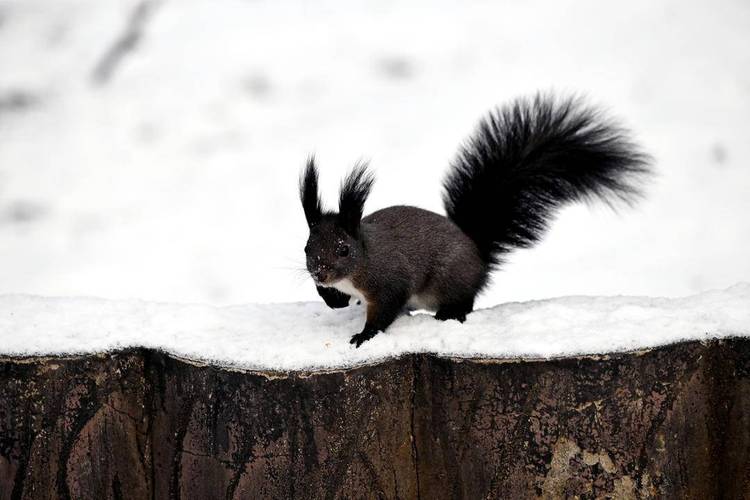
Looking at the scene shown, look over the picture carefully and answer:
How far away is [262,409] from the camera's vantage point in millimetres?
1931

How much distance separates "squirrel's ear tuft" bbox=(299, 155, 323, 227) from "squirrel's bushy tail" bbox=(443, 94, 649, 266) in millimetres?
571

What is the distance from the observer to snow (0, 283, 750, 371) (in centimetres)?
195

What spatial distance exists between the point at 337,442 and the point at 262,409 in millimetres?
187

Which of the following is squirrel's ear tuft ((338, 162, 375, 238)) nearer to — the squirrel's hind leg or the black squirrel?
the black squirrel

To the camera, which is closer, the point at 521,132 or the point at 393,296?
the point at 393,296

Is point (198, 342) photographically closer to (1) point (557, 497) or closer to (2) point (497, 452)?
(2) point (497, 452)

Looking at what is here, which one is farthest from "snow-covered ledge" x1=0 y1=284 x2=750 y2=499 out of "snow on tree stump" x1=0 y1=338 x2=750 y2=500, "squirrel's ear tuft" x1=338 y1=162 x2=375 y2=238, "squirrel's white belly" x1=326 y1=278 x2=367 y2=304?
"squirrel's ear tuft" x1=338 y1=162 x2=375 y2=238

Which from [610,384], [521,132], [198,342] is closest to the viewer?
[610,384]

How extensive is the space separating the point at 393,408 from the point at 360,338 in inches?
7.5

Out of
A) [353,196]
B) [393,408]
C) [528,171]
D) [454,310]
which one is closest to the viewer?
[393,408]

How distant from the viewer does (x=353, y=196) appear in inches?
82.9

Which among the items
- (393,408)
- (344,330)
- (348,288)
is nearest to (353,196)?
(348,288)

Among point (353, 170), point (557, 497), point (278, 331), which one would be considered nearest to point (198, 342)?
point (278, 331)

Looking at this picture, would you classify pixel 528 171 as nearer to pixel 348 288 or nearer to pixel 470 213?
pixel 470 213
